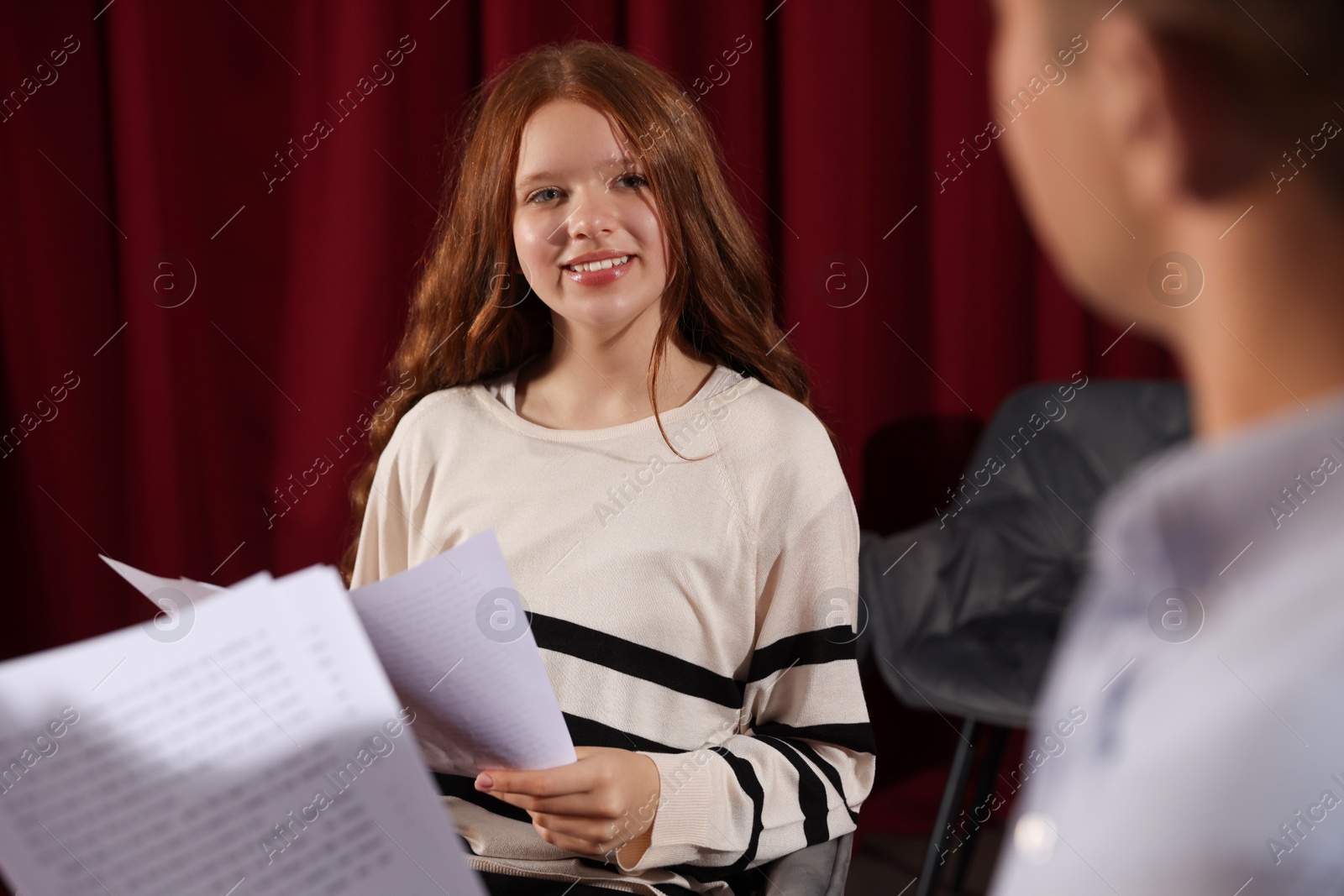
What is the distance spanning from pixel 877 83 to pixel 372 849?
1392mm

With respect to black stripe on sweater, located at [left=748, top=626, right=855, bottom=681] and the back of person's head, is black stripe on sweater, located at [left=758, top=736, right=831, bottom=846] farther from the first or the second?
the back of person's head

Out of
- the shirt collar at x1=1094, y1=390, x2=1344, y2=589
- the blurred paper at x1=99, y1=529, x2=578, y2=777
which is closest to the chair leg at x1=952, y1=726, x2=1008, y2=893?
the blurred paper at x1=99, y1=529, x2=578, y2=777

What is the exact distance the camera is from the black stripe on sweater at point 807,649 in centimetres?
91

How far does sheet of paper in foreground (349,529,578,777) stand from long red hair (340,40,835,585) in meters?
0.35

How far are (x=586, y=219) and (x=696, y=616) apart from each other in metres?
0.36

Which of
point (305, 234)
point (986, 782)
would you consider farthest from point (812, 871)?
point (305, 234)

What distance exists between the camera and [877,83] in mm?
1607

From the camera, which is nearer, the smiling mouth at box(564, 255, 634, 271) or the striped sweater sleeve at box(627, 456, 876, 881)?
the striped sweater sleeve at box(627, 456, 876, 881)

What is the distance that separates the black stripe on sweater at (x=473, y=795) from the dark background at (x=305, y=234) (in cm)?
83

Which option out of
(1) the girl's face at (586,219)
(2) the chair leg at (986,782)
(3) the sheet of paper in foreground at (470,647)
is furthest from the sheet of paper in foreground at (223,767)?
(2) the chair leg at (986,782)

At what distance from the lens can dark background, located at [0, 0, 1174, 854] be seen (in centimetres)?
158

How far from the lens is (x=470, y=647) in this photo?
67cm

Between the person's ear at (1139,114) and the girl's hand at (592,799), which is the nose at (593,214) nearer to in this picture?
the girl's hand at (592,799)

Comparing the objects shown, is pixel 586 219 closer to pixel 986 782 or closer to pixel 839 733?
pixel 839 733
